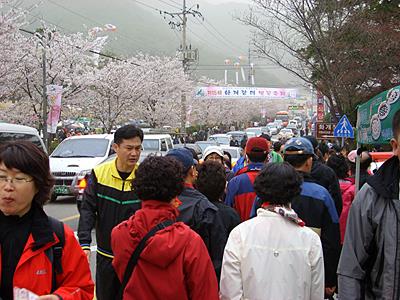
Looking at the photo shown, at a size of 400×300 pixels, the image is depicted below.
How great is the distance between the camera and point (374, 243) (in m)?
2.83

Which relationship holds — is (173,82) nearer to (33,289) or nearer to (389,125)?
(389,125)

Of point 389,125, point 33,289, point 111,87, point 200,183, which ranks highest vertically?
point 111,87

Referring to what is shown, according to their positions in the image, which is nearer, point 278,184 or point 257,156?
point 278,184

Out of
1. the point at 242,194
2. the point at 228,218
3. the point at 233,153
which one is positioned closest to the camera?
the point at 228,218

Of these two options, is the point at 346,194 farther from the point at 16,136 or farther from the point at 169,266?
the point at 16,136

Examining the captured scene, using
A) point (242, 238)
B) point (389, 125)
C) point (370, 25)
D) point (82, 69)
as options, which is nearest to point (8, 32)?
point (82, 69)

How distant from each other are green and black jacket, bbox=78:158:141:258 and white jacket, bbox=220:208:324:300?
1.35m

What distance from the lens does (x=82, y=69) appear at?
30.9 metres

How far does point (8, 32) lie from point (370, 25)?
14.4 m

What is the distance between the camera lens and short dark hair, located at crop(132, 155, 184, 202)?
301cm

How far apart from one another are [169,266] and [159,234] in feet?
0.58

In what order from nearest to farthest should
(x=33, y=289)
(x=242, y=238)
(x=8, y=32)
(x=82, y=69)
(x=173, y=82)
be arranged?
1. (x=33, y=289)
2. (x=242, y=238)
3. (x=8, y=32)
4. (x=82, y=69)
5. (x=173, y=82)

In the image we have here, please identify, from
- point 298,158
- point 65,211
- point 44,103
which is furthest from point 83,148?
point 298,158

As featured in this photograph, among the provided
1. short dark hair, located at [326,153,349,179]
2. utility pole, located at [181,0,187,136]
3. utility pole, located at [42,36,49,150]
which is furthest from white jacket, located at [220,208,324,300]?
utility pole, located at [181,0,187,136]
